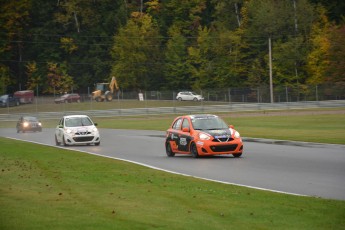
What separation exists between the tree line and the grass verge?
65.7m

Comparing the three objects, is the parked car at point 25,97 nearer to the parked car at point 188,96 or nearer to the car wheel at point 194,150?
the parked car at point 188,96

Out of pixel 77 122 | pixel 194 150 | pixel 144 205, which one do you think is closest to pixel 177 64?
pixel 77 122

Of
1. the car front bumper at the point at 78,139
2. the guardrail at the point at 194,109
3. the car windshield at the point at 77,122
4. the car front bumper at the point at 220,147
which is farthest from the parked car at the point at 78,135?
the guardrail at the point at 194,109

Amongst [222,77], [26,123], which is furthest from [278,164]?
[222,77]

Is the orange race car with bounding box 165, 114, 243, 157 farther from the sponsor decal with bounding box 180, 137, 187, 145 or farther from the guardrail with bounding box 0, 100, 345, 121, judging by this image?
the guardrail with bounding box 0, 100, 345, 121

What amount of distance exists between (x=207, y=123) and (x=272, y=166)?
5.54 metres

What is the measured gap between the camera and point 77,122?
1380 inches

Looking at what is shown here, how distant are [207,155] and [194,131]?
3.00ft

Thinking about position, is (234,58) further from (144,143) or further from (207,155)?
(207,155)

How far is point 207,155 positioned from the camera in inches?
954

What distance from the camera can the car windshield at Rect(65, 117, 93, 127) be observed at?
34656mm

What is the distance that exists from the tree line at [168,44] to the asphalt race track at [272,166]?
175 feet

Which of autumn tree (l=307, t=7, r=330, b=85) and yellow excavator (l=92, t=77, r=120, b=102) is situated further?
yellow excavator (l=92, t=77, r=120, b=102)

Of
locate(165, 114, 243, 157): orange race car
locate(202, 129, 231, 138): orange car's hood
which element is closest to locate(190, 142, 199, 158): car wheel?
locate(165, 114, 243, 157): orange race car
